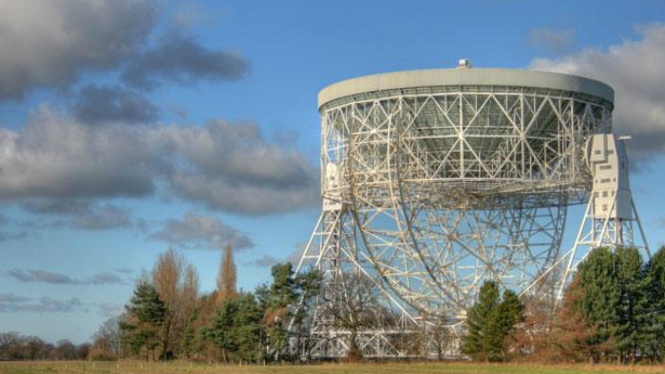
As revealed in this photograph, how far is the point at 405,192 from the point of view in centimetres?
5828

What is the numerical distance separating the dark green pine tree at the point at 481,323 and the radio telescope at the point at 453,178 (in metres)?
3.46

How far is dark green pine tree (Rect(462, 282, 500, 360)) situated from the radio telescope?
3458mm

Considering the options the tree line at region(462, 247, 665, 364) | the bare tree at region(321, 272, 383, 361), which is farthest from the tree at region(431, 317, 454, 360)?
the tree line at region(462, 247, 665, 364)

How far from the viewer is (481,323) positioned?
56.0 meters

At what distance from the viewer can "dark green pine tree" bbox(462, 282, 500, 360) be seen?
2178 inches

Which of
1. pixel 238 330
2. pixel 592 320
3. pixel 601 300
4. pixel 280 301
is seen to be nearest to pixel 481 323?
pixel 592 320

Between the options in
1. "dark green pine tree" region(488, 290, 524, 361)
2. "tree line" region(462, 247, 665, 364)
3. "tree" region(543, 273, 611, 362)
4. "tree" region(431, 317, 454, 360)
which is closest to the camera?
"tree" region(543, 273, 611, 362)

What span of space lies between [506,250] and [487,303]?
8226 millimetres

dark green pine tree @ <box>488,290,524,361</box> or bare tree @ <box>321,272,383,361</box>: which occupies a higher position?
bare tree @ <box>321,272,383,361</box>

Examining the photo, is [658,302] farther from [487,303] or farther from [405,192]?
[405,192]

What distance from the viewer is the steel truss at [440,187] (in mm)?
57375

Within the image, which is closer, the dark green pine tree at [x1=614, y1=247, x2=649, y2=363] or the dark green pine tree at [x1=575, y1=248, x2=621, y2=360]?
the dark green pine tree at [x1=575, y1=248, x2=621, y2=360]

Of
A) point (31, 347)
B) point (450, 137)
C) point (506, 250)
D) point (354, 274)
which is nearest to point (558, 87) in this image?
point (450, 137)

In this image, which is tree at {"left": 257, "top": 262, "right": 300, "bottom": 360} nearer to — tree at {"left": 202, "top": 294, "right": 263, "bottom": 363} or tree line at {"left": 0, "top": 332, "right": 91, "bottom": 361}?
tree at {"left": 202, "top": 294, "right": 263, "bottom": 363}
